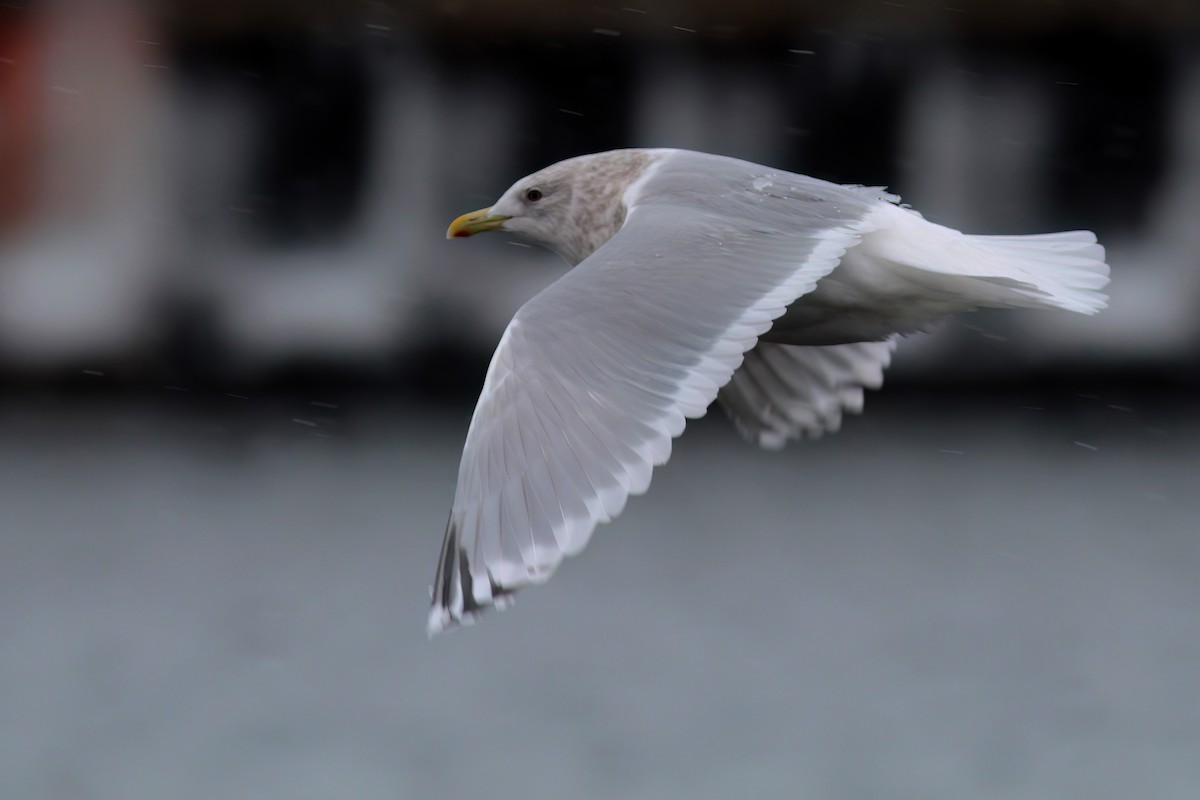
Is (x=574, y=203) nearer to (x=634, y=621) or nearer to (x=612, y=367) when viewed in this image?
(x=612, y=367)

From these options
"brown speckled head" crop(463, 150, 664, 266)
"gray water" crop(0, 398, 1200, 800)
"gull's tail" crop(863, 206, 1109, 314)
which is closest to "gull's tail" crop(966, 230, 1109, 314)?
"gull's tail" crop(863, 206, 1109, 314)

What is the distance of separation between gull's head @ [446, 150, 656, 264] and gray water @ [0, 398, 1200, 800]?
1.65 m

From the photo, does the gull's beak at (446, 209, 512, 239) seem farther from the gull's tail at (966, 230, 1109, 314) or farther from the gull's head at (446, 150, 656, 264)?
the gull's tail at (966, 230, 1109, 314)

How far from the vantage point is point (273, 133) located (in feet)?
21.4

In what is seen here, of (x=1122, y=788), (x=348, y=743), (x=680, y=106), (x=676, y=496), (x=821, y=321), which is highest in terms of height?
(x=821, y=321)

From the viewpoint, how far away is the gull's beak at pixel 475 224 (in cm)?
225

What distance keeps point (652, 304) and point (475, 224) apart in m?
0.59

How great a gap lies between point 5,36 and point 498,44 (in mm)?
1888

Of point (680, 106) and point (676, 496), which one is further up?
point (680, 106)

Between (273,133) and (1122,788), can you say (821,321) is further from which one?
(273,133)

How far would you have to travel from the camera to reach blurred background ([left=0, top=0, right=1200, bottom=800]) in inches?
181

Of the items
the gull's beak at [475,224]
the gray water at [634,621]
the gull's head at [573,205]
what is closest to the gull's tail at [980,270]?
the gull's head at [573,205]

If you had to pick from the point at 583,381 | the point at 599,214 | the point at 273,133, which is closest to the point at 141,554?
the point at 273,133

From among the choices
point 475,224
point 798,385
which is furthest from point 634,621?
point 475,224
